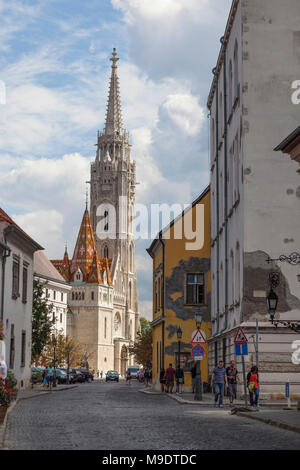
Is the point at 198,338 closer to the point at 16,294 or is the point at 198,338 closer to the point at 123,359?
the point at 16,294

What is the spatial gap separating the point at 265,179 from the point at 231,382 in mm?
7630

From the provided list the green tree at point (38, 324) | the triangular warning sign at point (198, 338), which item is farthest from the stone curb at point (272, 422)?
the green tree at point (38, 324)

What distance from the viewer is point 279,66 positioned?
30.7 m

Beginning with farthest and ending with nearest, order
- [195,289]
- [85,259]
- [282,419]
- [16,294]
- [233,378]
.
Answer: [85,259], [195,289], [16,294], [233,378], [282,419]

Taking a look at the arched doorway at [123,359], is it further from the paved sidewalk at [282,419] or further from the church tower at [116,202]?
the paved sidewalk at [282,419]

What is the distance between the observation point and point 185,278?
4469cm

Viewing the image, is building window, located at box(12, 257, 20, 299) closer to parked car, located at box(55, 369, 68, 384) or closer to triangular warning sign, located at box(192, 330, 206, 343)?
triangular warning sign, located at box(192, 330, 206, 343)

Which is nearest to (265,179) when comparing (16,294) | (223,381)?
(223,381)

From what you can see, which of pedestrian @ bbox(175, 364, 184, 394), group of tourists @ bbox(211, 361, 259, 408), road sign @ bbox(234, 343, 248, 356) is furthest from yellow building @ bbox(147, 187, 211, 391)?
road sign @ bbox(234, 343, 248, 356)

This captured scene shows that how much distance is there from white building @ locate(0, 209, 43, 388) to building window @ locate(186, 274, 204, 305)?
29.9 ft

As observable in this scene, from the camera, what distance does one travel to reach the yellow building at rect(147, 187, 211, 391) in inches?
1720

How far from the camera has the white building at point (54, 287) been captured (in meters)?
95.3

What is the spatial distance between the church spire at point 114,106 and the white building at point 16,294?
412 ft
